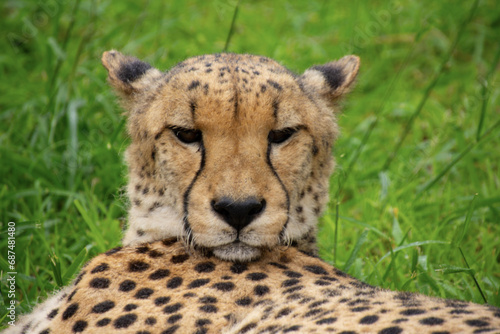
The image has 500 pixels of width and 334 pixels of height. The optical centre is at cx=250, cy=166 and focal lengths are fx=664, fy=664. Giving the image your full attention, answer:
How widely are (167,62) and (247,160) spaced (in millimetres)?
2465

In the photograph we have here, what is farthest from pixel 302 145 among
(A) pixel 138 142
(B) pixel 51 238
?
(B) pixel 51 238

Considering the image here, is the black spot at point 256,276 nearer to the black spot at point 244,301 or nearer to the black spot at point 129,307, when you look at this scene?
the black spot at point 244,301

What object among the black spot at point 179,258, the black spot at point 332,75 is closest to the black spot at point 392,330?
the black spot at point 179,258

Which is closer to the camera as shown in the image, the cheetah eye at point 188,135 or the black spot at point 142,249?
the black spot at point 142,249

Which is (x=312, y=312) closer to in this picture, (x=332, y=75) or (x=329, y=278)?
(x=329, y=278)

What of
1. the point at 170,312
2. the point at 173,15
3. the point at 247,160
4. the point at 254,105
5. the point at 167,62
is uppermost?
the point at 173,15

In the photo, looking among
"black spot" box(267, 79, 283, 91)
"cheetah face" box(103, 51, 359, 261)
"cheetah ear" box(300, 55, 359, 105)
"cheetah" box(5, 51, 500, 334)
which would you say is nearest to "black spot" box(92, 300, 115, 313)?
"cheetah" box(5, 51, 500, 334)

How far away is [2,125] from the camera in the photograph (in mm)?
4359

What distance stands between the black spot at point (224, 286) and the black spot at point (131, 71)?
1182 mm

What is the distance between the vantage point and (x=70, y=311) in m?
2.24

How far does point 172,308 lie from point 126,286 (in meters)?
0.21

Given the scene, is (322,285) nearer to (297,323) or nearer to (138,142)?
(297,323)

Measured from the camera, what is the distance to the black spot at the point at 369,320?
1.87 metres

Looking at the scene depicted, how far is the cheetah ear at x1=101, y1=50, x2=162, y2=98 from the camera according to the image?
3016 mm
